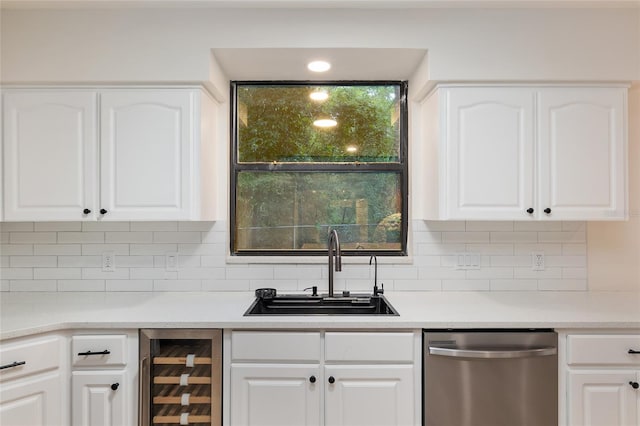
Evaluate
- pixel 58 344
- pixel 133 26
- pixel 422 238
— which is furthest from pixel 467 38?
pixel 58 344

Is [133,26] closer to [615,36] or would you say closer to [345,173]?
[345,173]

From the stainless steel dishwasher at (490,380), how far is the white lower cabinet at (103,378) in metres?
1.38

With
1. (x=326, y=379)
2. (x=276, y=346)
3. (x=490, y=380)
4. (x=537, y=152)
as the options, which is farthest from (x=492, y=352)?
(x=537, y=152)

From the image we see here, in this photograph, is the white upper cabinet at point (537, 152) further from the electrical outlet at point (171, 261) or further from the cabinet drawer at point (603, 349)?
the electrical outlet at point (171, 261)

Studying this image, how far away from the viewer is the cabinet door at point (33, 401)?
1.63 meters

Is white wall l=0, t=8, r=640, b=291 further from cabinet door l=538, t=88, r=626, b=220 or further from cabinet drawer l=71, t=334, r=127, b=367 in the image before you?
cabinet drawer l=71, t=334, r=127, b=367

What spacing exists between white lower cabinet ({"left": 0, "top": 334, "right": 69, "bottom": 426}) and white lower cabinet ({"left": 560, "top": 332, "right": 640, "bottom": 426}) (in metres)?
2.31

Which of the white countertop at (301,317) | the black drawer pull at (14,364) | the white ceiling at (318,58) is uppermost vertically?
the white ceiling at (318,58)

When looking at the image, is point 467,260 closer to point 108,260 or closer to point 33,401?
point 108,260

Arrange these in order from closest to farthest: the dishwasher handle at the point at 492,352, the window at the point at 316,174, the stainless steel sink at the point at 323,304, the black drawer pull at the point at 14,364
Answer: the black drawer pull at the point at 14,364 < the dishwasher handle at the point at 492,352 < the stainless steel sink at the point at 323,304 < the window at the point at 316,174

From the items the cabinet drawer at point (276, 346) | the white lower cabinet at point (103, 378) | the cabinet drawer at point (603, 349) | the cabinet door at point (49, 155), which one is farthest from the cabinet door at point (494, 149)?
the cabinet door at point (49, 155)

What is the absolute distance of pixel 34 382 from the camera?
1683mm

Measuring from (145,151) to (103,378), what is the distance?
3.75 feet

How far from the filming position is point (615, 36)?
6.73ft
